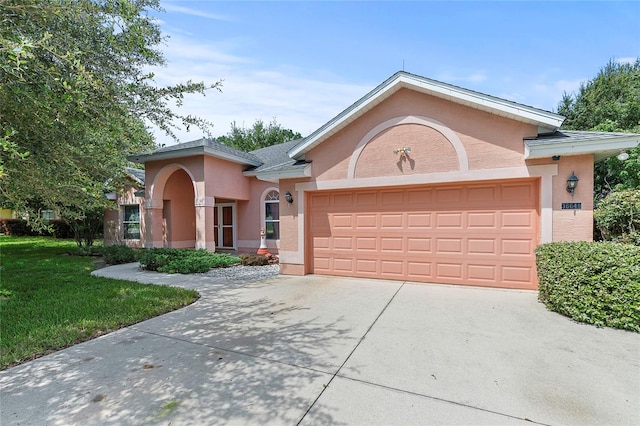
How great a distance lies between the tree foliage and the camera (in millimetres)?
33531

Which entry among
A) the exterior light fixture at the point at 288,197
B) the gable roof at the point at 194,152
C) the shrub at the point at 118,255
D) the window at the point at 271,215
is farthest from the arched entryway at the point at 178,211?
the exterior light fixture at the point at 288,197

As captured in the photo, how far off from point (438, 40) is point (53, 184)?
9.74 meters

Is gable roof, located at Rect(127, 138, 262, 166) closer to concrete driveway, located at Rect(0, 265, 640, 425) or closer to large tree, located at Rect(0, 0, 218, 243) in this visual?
large tree, located at Rect(0, 0, 218, 243)

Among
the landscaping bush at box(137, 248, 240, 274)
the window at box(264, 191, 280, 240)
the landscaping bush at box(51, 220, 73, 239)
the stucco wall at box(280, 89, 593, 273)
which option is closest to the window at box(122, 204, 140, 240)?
the landscaping bush at box(137, 248, 240, 274)

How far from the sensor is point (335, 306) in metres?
5.72

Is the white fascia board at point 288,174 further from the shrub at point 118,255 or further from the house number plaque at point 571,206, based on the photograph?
the shrub at point 118,255

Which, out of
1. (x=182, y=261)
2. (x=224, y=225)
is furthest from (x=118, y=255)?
(x=224, y=225)

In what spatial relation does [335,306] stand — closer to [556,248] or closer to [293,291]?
[293,291]

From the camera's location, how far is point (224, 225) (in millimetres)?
14961

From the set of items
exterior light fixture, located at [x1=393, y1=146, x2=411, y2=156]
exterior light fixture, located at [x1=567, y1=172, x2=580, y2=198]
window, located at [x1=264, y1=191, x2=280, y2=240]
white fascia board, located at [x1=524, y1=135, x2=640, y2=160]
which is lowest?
window, located at [x1=264, y1=191, x2=280, y2=240]

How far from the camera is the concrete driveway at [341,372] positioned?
260 centimetres

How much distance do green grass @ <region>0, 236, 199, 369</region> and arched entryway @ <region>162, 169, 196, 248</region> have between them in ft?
16.8

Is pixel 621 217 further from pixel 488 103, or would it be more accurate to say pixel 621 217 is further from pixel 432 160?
pixel 432 160

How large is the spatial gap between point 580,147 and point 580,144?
7 centimetres
